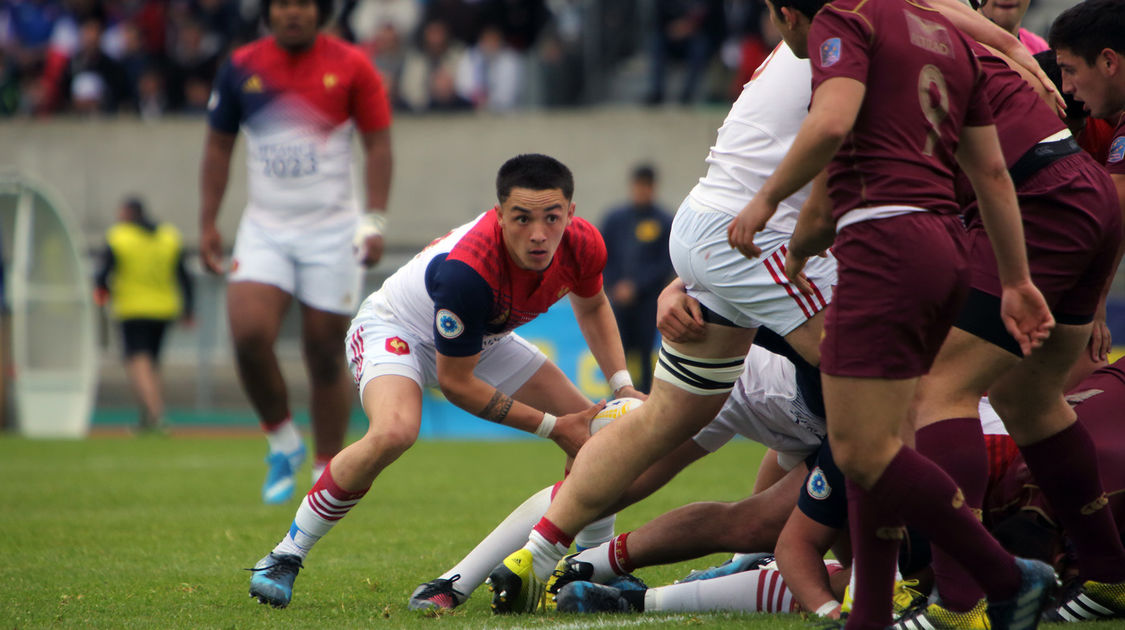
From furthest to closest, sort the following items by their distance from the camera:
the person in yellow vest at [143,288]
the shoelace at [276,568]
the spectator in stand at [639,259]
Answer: the person in yellow vest at [143,288]
the spectator in stand at [639,259]
the shoelace at [276,568]

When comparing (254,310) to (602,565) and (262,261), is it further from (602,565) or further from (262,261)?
(602,565)

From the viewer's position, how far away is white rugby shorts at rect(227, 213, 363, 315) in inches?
270

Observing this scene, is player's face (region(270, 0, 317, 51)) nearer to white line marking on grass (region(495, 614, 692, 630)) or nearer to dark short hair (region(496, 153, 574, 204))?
dark short hair (region(496, 153, 574, 204))

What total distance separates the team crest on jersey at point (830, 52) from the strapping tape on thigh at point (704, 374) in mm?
1142

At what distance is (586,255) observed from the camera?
4.58 m

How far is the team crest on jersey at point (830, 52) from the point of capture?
305 cm

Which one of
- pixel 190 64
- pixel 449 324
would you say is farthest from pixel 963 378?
pixel 190 64

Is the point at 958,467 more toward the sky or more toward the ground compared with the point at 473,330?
more toward the ground

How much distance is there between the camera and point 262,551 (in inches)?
210

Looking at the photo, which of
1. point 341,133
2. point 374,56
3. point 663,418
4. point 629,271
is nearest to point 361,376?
point 663,418

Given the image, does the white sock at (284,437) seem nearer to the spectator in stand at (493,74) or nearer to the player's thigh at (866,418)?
the player's thigh at (866,418)

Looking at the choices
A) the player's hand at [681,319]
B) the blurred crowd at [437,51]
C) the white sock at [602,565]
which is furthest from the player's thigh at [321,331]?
the blurred crowd at [437,51]

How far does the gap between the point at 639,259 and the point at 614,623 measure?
8.17 metres

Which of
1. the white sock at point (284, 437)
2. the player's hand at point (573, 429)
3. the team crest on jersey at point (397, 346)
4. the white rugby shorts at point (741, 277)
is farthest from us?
the white sock at point (284, 437)
